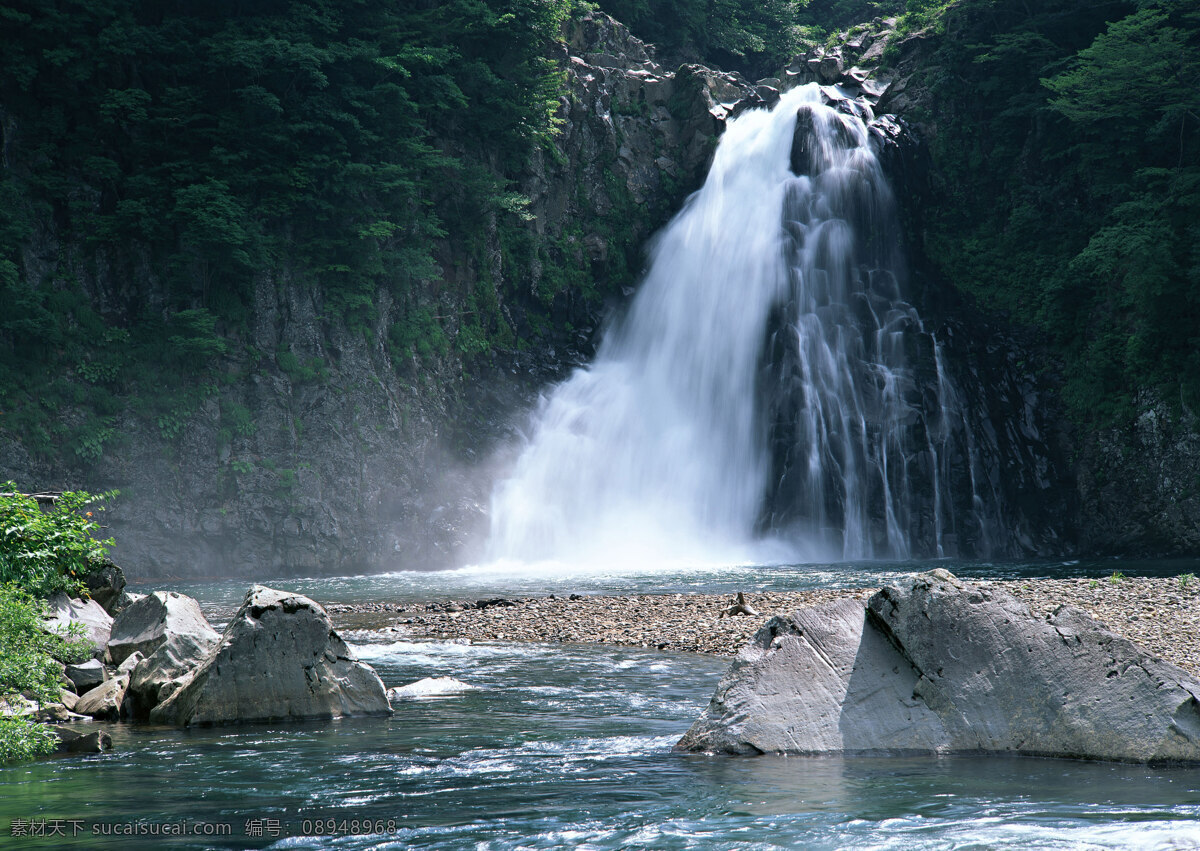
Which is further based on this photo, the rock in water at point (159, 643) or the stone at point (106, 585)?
the stone at point (106, 585)

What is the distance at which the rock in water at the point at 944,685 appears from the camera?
6109 mm

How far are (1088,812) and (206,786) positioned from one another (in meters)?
5.29

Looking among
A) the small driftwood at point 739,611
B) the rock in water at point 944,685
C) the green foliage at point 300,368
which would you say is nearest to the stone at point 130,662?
the rock in water at point 944,685

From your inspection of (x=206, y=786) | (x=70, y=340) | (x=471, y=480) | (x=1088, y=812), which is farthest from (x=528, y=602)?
(x=70, y=340)

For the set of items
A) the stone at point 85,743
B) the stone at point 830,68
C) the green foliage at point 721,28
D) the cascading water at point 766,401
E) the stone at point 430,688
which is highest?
the green foliage at point 721,28

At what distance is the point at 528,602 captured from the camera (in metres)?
16.2

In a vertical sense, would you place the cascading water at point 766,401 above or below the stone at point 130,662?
above

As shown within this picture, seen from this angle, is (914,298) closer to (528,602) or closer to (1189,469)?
(1189,469)

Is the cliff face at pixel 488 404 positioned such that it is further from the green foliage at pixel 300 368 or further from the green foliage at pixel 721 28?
the green foliage at pixel 721 28

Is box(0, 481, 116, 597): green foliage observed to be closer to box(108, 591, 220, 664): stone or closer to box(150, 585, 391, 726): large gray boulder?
box(108, 591, 220, 664): stone

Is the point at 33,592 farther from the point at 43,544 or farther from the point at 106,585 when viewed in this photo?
the point at 106,585

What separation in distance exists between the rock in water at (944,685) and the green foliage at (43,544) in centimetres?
645

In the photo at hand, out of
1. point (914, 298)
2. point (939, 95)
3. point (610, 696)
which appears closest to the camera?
point (610, 696)

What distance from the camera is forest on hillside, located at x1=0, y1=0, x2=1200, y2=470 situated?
2570 centimetres
